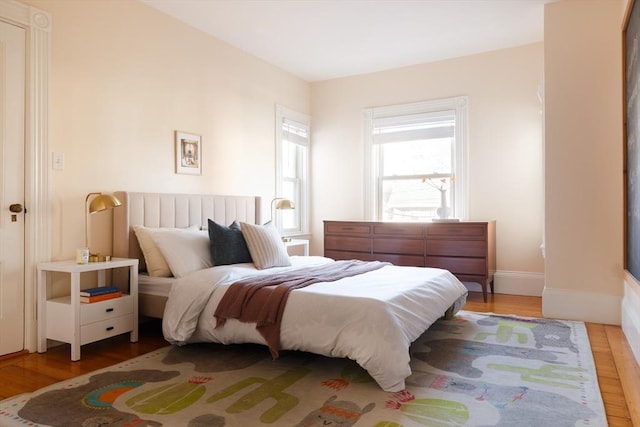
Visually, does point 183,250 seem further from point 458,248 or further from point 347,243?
point 458,248

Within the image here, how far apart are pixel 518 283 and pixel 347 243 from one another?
2019mm

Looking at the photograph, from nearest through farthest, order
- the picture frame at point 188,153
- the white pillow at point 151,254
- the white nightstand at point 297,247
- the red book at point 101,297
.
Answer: the red book at point 101,297 < the white pillow at point 151,254 < the picture frame at point 188,153 < the white nightstand at point 297,247

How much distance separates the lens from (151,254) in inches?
141

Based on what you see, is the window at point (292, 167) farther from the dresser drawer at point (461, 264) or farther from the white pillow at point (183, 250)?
the white pillow at point (183, 250)

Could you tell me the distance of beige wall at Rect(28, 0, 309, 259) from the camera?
3.34 m

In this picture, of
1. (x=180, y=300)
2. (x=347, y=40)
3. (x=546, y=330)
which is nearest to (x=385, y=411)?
(x=180, y=300)

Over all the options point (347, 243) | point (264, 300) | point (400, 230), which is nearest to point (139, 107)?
point (264, 300)

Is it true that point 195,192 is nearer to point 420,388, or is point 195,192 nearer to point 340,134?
point 340,134

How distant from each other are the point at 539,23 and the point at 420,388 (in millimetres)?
3882

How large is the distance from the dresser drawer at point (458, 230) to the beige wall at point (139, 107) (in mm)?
2081

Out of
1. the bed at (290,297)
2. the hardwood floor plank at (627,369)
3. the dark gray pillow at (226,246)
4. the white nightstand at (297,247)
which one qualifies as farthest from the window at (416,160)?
the dark gray pillow at (226,246)

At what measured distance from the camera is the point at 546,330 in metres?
3.53

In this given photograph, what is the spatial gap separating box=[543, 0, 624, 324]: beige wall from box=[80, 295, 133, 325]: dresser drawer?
138 inches

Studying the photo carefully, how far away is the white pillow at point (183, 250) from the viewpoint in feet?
11.2
